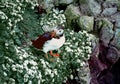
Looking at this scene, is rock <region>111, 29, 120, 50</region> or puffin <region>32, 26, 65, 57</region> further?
rock <region>111, 29, 120, 50</region>

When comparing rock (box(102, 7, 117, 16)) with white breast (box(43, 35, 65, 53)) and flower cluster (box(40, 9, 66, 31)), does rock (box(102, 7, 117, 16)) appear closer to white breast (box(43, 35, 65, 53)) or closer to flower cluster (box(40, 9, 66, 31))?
flower cluster (box(40, 9, 66, 31))

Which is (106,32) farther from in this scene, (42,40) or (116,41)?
(42,40)

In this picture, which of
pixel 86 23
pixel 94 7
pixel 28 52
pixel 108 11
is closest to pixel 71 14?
pixel 86 23

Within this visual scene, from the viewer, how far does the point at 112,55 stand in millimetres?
8828

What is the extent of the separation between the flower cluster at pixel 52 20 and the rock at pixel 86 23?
1.22 feet

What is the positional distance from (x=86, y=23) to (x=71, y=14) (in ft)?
1.45

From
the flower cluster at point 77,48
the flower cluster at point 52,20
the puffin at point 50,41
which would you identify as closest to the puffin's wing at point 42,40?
the puffin at point 50,41

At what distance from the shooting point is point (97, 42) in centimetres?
874

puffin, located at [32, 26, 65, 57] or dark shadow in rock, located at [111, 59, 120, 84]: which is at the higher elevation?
puffin, located at [32, 26, 65, 57]

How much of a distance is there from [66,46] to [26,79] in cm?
173

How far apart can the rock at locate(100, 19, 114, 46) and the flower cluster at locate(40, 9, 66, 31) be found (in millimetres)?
865

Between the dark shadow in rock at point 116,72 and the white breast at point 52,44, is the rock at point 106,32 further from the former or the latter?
the white breast at point 52,44

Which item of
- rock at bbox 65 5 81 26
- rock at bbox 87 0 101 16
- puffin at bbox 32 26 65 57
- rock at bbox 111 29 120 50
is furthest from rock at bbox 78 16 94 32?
puffin at bbox 32 26 65 57

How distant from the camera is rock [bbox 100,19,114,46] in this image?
8.85 metres
